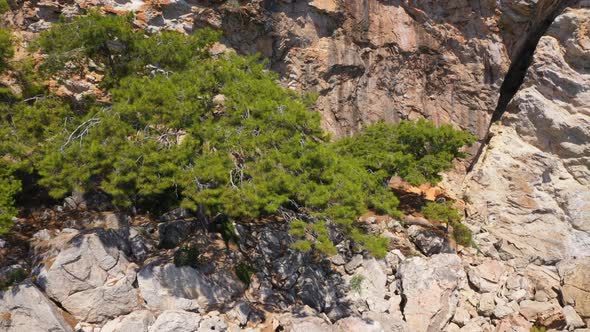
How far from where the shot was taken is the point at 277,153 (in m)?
12.5

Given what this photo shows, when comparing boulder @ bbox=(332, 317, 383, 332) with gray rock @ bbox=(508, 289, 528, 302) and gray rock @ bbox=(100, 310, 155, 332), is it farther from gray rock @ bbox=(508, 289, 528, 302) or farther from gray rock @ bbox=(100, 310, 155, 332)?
gray rock @ bbox=(508, 289, 528, 302)

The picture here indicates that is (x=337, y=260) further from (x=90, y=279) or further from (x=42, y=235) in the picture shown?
(x=42, y=235)

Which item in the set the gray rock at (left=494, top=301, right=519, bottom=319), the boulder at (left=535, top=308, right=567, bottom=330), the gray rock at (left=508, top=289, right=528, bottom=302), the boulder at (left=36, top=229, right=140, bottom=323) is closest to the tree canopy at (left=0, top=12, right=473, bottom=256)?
the boulder at (left=36, top=229, right=140, bottom=323)

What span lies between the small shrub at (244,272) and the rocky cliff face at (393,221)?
181mm

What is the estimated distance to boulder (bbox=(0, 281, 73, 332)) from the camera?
1141 centimetres

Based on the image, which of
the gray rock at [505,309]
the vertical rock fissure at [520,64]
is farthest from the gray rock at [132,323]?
the vertical rock fissure at [520,64]

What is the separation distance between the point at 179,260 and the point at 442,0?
19.6 m

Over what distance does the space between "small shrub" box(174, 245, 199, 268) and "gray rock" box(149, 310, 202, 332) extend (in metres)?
1.55

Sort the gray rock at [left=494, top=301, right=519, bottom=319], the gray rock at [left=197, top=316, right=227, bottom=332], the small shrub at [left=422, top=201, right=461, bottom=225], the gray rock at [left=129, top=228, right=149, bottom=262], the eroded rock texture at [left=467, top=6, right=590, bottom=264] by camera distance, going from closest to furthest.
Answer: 1. the gray rock at [left=197, top=316, right=227, bottom=332]
2. the gray rock at [left=129, top=228, right=149, bottom=262]
3. the gray rock at [left=494, top=301, right=519, bottom=319]
4. the small shrub at [left=422, top=201, right=461, bottom=225]
5. the eroded rock texture at [left=467, top=6, right=590, bottom=264]

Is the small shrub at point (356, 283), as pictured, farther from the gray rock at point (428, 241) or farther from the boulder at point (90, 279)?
the boulder at point (90, 279)

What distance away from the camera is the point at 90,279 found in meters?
12.7

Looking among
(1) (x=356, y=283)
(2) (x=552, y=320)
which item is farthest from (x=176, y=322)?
(2) (x=552, y=320)

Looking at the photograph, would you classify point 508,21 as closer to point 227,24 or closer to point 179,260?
point 227,24

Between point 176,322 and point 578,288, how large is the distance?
16.3 m
